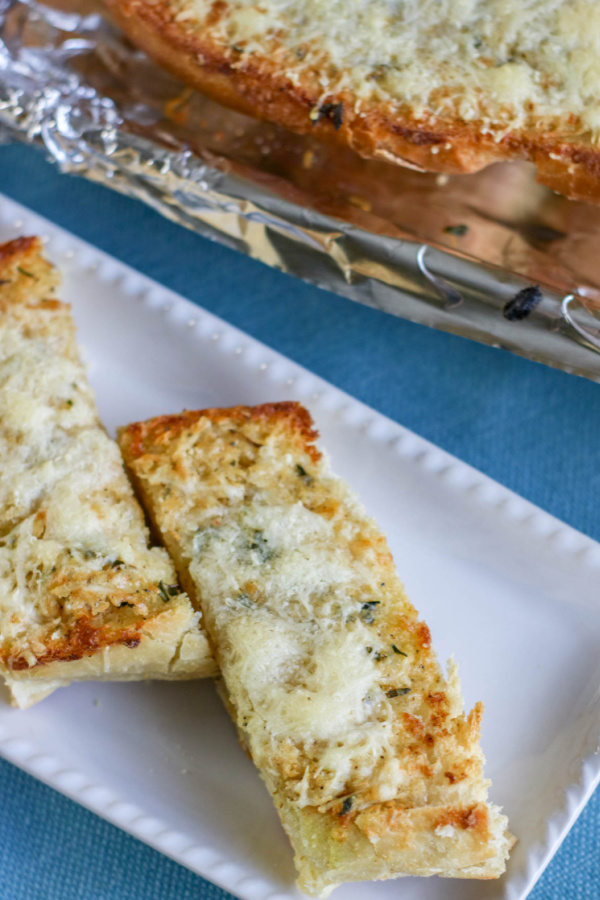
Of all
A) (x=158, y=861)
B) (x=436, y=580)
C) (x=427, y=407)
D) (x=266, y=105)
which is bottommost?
(x=158, y=861)

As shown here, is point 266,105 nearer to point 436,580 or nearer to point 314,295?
point 314,295

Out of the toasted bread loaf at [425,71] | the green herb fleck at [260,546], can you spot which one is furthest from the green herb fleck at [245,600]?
the toasted bread loaf at [425,71]

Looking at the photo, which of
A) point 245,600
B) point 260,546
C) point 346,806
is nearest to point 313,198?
point 260,546

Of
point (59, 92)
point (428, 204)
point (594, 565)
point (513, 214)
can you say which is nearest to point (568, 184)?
point (513, 214)

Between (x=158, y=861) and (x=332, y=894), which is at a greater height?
(x=332, y=894)

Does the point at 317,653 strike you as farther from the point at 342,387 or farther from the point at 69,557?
the point at 342,387

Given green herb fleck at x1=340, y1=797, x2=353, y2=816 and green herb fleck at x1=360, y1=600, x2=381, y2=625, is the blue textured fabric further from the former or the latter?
green herb fleck at x1=360, y1=600, x2=381, y2=625
